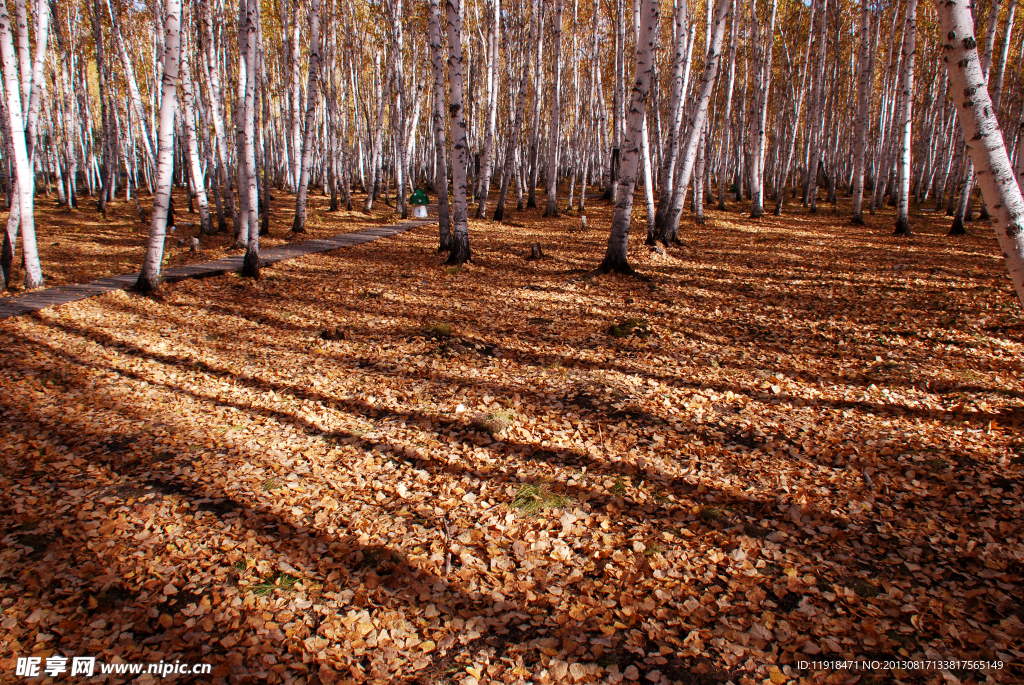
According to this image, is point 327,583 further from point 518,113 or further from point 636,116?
point 518,113

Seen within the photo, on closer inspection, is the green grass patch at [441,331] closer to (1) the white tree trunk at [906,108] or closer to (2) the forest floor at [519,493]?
(2) the forest floor at [519,493]

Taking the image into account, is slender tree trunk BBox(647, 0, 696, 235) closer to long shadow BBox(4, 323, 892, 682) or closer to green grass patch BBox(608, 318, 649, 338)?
green grass patch BBox(608, 318, 649, 338)

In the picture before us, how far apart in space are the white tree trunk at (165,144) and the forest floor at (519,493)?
3.54ft

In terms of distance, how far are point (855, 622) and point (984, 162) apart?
10.7 ft

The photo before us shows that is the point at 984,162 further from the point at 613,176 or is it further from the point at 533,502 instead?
the point at 613,176

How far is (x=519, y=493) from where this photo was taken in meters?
4.48

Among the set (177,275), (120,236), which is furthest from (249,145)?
(120,236)

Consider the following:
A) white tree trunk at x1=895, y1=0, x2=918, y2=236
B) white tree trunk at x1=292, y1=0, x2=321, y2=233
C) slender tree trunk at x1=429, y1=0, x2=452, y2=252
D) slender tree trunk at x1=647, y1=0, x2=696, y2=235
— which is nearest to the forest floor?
slender tree trunk at x1=429, y1=0, x2=452, y2=252

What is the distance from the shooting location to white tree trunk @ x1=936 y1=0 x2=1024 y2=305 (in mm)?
3770

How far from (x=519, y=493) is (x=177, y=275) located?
9804 millimetres

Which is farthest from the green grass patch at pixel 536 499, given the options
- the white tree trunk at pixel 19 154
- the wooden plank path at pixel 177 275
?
the white tree trunk at pixel 19 154

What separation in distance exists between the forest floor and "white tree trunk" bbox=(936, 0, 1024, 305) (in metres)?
1.93

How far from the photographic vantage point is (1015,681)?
8.79 feet

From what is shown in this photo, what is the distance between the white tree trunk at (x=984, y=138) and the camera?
148 inches
